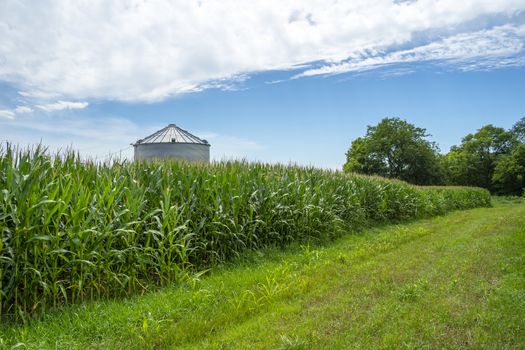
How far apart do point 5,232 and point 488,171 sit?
5782 cm

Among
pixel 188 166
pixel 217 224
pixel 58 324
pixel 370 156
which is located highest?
pixel 370 156

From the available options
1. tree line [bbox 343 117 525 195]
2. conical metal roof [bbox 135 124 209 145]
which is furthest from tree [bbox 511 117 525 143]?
conical metal roof [bbox 135 124 209 145]

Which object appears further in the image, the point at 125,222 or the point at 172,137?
the point at 172,137

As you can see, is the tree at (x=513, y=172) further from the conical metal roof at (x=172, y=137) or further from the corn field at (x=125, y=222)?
the corn field at (x=125, y=222)

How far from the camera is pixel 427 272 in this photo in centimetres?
627

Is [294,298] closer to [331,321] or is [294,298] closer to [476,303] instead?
[331,321]

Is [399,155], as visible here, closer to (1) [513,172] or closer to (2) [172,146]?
(1) [513,172]

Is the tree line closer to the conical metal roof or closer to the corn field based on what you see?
the conical metal roof

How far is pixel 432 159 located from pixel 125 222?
160 ft

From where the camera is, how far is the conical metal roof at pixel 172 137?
66.3 ft

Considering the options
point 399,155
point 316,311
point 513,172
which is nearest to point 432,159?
point 399,155

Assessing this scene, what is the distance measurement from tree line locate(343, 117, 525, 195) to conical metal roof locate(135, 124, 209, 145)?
32166 millimetres

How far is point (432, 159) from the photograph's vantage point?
4828 centimetres

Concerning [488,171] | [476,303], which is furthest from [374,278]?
[488,171]
